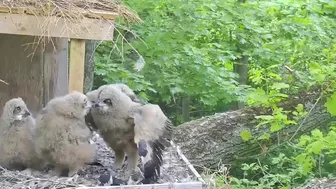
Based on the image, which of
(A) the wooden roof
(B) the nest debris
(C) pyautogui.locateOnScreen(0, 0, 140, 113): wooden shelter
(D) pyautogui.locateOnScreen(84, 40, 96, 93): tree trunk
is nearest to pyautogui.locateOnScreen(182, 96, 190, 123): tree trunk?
(D) pyautogui.locateOnScreen(84, 40, 96, 93): tree trunk

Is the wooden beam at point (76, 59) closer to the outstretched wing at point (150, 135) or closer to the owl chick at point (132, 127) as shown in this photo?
the owl chick at point (132, 127)

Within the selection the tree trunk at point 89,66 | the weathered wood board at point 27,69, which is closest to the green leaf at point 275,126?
the weathered wood board at point 27,69

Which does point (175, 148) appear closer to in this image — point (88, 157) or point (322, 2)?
point (88, 157)

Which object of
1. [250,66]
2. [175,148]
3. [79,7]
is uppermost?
[79,7]

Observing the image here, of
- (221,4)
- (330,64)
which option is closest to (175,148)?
(330,64)

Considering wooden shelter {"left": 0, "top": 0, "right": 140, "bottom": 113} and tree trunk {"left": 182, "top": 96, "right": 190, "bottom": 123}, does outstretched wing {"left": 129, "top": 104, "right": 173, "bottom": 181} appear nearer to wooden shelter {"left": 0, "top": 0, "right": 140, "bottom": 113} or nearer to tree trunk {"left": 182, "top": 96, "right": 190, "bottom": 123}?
wooden shelter {"left": 0, "top": 0, "right": 140, "bottom": 113}

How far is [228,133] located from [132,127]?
251 centimetres

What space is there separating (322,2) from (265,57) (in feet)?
3.47

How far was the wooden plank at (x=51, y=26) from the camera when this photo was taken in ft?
14.6

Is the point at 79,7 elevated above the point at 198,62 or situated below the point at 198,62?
above

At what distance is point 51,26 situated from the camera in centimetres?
452

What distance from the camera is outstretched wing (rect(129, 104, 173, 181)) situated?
13.3ft

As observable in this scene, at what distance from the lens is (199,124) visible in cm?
659

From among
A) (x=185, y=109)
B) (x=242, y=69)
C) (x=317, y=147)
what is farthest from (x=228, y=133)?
(x=242, y=69)
